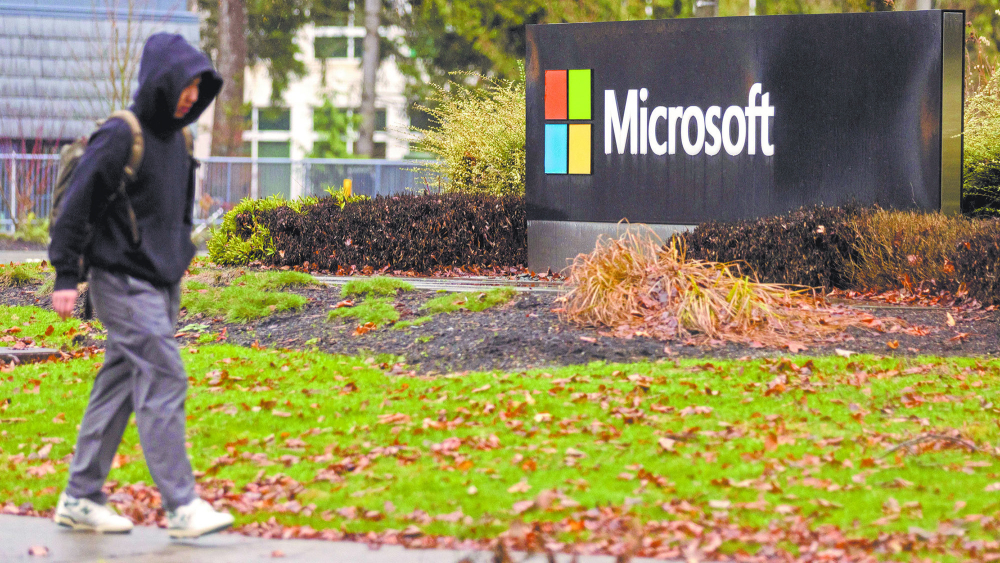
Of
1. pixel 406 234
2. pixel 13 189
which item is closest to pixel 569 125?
pixel 406 234

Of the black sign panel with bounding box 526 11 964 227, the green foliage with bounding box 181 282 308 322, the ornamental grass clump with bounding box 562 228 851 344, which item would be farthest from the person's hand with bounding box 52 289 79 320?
the black sign panel with bounding box 526 11 964 227

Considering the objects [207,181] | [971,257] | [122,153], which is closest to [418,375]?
[122,153]

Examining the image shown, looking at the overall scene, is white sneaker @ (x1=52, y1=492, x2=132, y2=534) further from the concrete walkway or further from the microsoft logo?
the microsoft logo

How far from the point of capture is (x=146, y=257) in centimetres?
421

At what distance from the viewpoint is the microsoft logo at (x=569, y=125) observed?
12758 millimetres

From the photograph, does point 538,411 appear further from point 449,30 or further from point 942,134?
point 449,30

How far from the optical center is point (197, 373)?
7.76 m

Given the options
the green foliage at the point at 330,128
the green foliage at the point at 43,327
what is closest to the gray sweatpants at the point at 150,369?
the green foliage at the point at 43,327

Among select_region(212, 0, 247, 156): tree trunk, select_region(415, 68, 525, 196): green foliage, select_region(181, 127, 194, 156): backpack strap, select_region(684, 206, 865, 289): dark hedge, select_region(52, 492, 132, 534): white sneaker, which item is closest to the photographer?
select_region(52, 492, 132, 534): white sneaker

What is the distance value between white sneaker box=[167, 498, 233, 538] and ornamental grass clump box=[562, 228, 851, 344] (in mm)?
4668

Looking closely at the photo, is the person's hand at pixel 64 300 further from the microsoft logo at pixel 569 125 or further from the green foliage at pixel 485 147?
the green foliage at pixel 485 147

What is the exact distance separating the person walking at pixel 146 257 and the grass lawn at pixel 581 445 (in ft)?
1.82

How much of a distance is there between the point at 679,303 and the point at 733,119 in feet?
13.5

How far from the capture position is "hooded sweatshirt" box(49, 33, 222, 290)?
13.5ft
